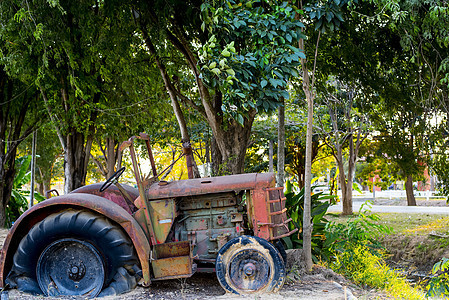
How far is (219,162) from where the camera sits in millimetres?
10469

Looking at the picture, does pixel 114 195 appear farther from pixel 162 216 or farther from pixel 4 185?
pixel 4 185

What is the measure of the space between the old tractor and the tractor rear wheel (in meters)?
0.01

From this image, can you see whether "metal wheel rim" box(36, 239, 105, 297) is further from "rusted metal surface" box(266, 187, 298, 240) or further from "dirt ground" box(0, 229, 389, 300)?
"rusted metal surface" box(266, 187, 298, 240)

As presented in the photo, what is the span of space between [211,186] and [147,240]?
3.37 ft

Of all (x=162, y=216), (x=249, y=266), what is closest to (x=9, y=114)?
(x=162, y=216)

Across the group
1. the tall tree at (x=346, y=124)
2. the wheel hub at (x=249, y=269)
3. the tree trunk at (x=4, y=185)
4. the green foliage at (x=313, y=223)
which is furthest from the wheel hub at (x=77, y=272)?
the tall tree at (x=346, y=124)

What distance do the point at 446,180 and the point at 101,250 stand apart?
9.56m

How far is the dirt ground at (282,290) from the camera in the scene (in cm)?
516

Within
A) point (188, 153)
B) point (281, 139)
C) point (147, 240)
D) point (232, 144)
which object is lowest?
point (147, 240)

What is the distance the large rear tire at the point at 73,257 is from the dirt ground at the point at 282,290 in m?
0.19

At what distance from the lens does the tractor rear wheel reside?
207 inches

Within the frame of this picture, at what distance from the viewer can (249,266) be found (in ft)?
17.3

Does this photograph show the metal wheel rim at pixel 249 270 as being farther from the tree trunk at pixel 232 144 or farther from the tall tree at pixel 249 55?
the tree trunk at pixel 232 144

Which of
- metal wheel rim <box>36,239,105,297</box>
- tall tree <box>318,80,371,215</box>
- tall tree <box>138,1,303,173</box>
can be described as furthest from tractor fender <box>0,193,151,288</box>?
tall tree <box>318,80,371,215</box>
